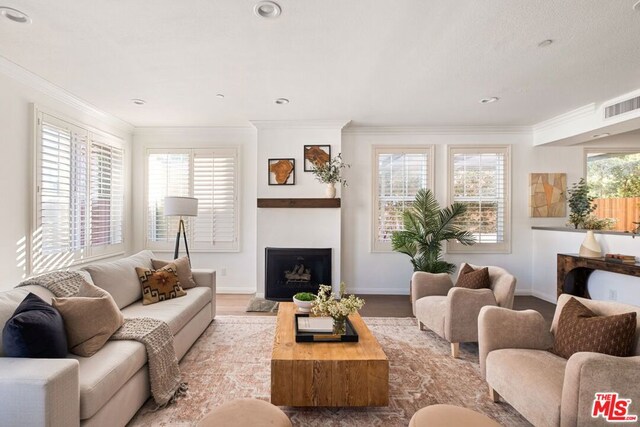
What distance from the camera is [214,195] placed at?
16.5ft

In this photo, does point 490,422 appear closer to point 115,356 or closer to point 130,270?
point 115,356

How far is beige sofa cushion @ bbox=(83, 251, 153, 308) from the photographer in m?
2.69

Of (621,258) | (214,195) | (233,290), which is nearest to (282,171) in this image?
(214,195)

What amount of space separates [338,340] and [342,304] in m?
0.27

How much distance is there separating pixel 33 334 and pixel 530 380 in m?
2.68

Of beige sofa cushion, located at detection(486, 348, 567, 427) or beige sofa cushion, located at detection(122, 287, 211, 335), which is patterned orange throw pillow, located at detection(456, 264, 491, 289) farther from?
beige sofa cushion, located at detection(122, 287, 211, 335)

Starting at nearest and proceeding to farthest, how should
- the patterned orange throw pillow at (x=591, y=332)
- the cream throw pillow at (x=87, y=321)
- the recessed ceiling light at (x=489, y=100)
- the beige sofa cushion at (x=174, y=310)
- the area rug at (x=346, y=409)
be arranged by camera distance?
the patterned orange throw pillow at (x=591, y=332) < the cream throw pillow at (x=87, y=321) < the area rug at (x=346, y=409) < the beige sofa cushion at (x=174, y=310) < the recessed ceiling light at (x=489, y=100)

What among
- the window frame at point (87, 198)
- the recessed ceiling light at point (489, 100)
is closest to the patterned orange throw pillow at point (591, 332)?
the recessed ceiling light at point (489, 100)

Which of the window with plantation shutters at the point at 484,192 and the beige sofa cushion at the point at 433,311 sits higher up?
the window with plantation shutters at the point at 484,192

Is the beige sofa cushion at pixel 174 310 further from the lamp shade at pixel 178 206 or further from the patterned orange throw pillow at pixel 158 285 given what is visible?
the lamp shade at pixel 178 206

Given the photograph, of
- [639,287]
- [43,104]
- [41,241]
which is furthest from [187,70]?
[639,287]

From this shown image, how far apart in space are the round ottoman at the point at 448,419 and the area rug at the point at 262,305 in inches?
115

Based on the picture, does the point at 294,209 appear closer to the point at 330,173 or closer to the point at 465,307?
the point at 330,173

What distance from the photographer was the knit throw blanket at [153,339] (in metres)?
2.09
